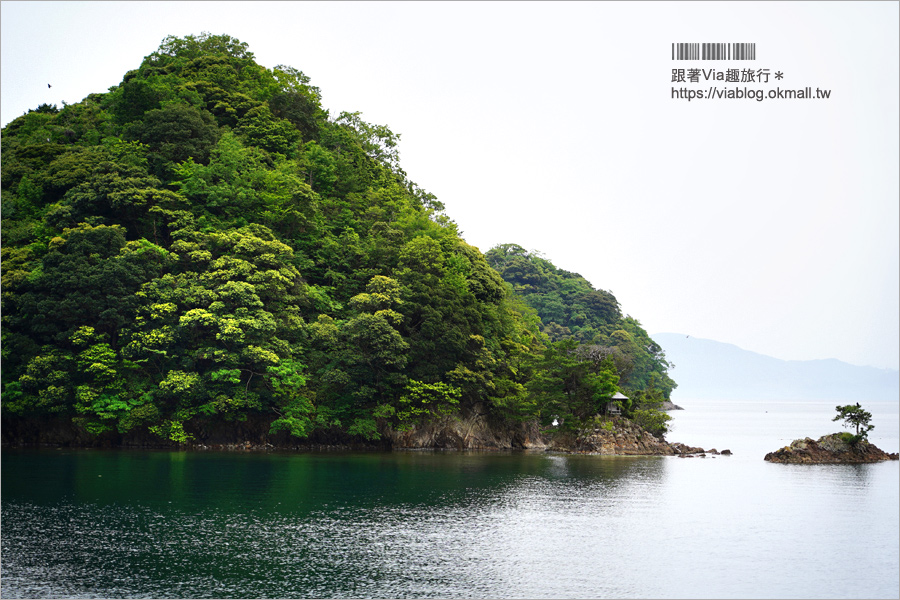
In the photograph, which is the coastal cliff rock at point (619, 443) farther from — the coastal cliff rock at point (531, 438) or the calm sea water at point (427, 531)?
the calm sea water at point (427, 531)

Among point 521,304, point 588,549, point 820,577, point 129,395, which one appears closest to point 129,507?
point 588,549

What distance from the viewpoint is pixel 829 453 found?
166 ft

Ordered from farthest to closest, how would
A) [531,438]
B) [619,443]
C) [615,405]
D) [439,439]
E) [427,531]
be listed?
[531,438]
[615,405]
[619,443]
[439,439]
[427,531]

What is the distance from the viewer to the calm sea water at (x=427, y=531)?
20.0 m

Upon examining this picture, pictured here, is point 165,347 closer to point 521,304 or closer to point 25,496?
point 25,496

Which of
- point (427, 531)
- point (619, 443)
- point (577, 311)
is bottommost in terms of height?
point (427, 531)

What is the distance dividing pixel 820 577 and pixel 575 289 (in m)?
96.2

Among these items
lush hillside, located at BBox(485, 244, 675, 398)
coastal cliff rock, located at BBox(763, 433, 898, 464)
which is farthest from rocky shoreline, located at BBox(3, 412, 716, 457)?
lush hillside, located at BBox(485, 244, 675, 398)

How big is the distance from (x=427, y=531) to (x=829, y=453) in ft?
122

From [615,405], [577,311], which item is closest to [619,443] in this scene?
Result: [615,405]

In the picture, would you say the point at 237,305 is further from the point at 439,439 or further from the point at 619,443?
the point at 619,443

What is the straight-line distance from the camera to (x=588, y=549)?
23.9m

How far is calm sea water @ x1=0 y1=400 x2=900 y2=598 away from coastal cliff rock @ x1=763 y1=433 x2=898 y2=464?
7.70m

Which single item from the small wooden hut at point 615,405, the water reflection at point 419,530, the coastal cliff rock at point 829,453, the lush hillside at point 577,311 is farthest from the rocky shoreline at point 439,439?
the lush hillside at point 577,311
